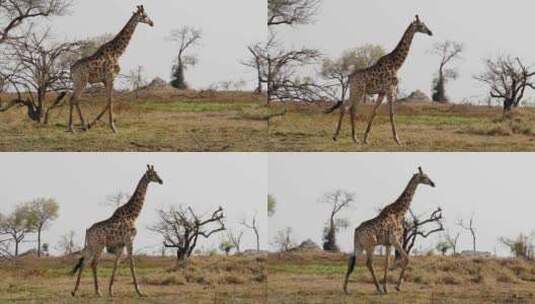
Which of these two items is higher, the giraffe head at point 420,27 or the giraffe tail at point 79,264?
the giraffe head at point 420,27

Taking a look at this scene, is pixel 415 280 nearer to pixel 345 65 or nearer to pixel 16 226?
pixel 345 65

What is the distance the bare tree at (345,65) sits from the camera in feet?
34.7

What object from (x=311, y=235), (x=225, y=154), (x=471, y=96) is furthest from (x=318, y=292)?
(x=471, y=96)

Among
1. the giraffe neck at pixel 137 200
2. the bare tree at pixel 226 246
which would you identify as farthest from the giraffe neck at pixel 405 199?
the giraffe neck at pixel 137 200

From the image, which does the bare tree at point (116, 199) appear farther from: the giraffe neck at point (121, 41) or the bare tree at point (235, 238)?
the giraffe neck at point (121, 41)

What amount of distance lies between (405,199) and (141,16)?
2.71 metres

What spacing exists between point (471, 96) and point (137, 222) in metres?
3.09

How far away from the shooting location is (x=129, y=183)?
10.4 metres

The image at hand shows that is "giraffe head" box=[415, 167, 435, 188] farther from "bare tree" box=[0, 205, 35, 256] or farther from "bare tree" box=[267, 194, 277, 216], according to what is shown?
"bare tree" box=[0, 205, 35, 256]

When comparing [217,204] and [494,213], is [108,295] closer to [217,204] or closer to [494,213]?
[217,204]

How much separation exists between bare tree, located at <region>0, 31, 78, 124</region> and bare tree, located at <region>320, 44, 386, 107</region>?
217 centimetres

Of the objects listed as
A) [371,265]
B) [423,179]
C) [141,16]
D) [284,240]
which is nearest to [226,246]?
[284,240]

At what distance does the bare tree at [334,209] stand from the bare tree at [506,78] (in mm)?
1560

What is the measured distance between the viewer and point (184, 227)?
34.8 feet
